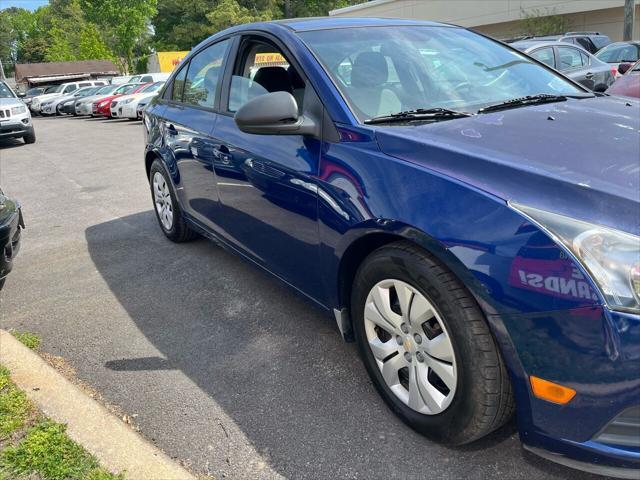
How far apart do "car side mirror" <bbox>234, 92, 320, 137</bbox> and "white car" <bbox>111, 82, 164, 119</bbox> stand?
56.0 feet

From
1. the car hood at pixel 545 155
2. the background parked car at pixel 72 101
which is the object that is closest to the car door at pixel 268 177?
the car hood at pixel 545 155

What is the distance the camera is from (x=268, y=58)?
3236mm

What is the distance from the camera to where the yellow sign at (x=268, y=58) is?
3.09 metres

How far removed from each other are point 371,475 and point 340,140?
139 cm

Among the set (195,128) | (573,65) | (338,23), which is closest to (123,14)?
(573,65)

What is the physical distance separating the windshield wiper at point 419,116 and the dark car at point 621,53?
11573mm

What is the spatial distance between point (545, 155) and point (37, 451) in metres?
2.35

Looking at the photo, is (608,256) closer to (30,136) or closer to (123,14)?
(30,136)

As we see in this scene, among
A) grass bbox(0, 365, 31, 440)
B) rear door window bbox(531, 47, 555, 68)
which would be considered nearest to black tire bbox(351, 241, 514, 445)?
grass bbox(0, 365, 31, 440)

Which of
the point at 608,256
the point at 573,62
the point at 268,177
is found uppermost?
the point at 573,62

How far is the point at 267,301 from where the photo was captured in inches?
146

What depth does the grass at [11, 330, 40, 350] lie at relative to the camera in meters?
3.32

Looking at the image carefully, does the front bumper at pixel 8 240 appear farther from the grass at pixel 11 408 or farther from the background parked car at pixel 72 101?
the background parked car at pixel 72 101

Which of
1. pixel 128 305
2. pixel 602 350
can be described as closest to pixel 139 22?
pixel 128 305
